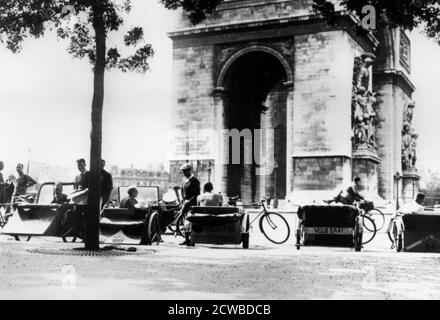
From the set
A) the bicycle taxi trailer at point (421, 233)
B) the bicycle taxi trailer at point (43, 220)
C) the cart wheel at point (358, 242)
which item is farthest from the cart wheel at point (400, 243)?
the bicycle taxi trailer at point (43, 220)

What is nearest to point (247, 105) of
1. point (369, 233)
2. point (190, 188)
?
point (369, 233)

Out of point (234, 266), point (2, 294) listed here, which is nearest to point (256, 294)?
point (2, 294)

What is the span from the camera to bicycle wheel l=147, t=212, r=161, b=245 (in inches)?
520

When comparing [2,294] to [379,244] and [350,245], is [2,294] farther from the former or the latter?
[379,244]

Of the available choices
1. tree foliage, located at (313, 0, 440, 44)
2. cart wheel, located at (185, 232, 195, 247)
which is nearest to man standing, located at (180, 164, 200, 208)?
cart wheel, located at (185, 232, 195, 247)

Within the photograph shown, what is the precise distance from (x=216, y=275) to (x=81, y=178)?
21.9ft

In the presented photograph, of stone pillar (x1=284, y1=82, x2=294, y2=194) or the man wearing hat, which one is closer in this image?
the man wearing hat

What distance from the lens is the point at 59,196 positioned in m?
14.3

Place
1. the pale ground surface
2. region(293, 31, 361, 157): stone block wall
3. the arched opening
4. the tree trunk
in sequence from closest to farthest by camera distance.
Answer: the pale ground surface → the tree trunk → region(293, 31, 361, 157): stone block wall → the arched opening

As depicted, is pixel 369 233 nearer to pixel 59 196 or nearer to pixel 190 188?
pixel 190 188

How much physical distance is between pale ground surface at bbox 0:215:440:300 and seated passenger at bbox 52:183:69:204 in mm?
1510

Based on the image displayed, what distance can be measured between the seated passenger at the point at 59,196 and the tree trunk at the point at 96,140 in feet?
7.87

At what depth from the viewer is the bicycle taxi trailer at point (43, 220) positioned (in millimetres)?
13227
